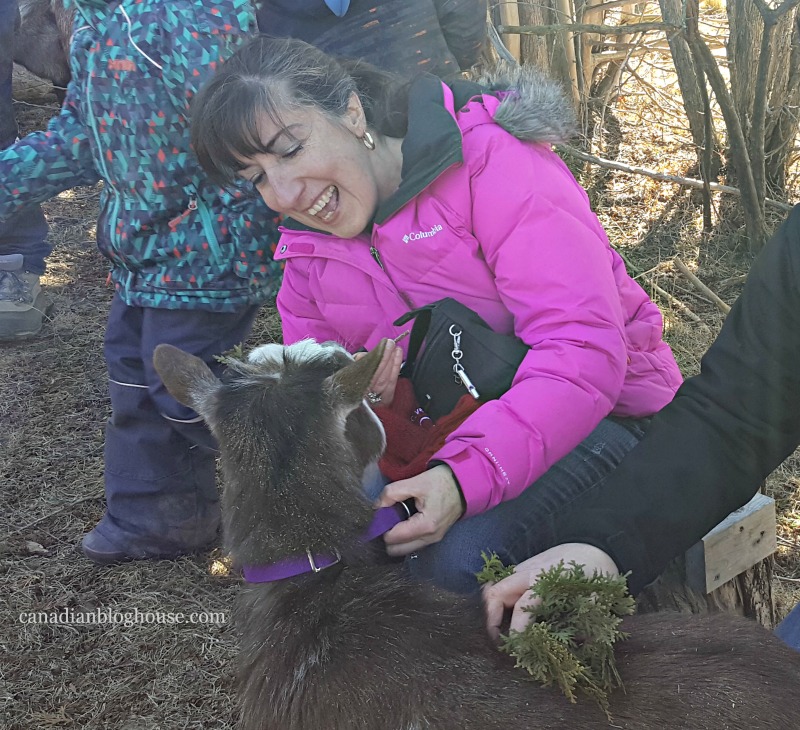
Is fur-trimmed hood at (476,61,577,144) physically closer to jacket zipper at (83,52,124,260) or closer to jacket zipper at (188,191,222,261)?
jacket zipper at (188,191,222,261)

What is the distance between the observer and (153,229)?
363 centimetres

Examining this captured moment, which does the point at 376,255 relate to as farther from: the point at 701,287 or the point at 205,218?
the point at 701,287

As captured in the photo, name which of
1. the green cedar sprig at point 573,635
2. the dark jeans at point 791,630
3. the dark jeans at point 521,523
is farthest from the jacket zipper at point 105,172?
the dark jeans at point 791,630

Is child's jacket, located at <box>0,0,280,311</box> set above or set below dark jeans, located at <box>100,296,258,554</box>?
above

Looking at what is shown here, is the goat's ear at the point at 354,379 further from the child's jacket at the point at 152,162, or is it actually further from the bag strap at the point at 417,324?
the child's jacket at the point at 152,162

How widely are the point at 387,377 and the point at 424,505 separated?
51cm

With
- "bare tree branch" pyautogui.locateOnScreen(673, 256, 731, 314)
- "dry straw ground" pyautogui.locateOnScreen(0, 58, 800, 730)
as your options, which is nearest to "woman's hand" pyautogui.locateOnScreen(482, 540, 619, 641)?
"dry straw ground" pyautogui.locateOnScreen(0, 58, 800, 730)

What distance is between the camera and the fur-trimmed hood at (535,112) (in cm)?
292

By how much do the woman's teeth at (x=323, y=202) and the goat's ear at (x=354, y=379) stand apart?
33.0 inches

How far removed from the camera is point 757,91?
5.61m

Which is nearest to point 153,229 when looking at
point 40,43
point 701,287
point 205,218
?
point 205,218

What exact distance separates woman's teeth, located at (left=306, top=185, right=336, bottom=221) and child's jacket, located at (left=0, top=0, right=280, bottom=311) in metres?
0.71

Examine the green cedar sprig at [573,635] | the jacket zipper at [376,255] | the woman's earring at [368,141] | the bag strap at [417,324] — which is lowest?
the green cedar sprig at [573,635]

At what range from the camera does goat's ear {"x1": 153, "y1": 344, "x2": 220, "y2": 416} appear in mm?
2555
